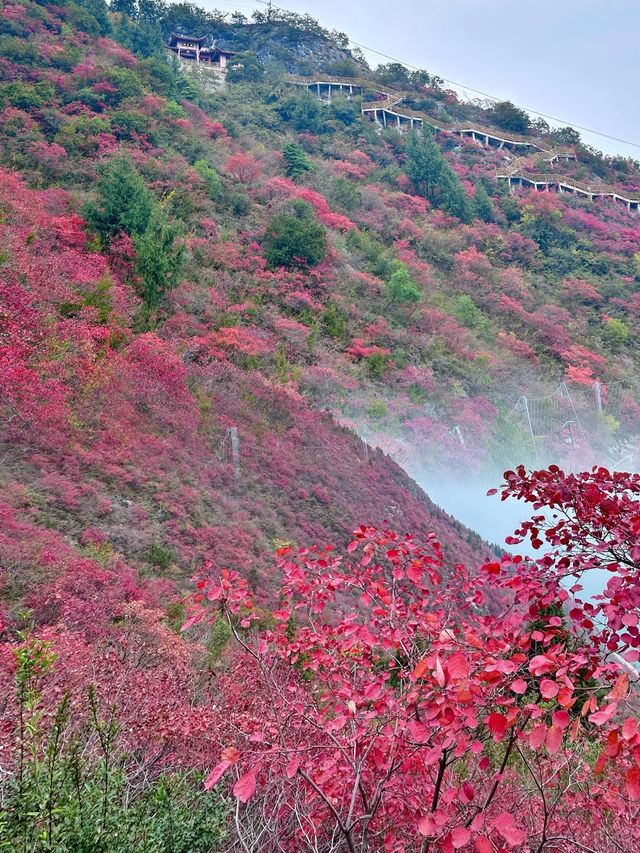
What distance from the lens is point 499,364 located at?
59.2 ft

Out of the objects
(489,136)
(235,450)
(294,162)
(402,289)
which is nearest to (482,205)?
(294,162)

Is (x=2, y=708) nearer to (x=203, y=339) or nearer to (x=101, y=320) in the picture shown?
(x=101, y=320)

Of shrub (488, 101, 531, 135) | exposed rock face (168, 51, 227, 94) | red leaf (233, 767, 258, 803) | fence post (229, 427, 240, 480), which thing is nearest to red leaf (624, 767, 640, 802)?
red leaf (233, 767, 258, 803)

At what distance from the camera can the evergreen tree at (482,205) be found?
27.4 meters

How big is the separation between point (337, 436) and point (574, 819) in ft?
30.2

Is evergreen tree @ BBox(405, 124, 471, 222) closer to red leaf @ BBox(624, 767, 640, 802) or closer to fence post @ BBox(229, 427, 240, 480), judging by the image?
fence post @ BBox(229, 427, 240, 480)

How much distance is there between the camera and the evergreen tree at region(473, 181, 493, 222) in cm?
2738

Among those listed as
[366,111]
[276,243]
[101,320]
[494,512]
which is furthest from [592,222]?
[101,320]

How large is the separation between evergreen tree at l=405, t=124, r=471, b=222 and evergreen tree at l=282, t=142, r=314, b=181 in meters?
6.37

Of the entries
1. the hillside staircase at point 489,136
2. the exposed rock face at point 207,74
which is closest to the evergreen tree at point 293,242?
the exposed rock face at point 207,74

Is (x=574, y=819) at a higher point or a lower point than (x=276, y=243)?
lower

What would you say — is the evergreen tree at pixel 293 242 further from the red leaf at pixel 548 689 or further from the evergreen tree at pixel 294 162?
the red leaf at pixel 548 689

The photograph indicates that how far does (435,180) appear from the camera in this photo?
1058 inches

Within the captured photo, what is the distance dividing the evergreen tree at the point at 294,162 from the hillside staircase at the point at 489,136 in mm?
12379
